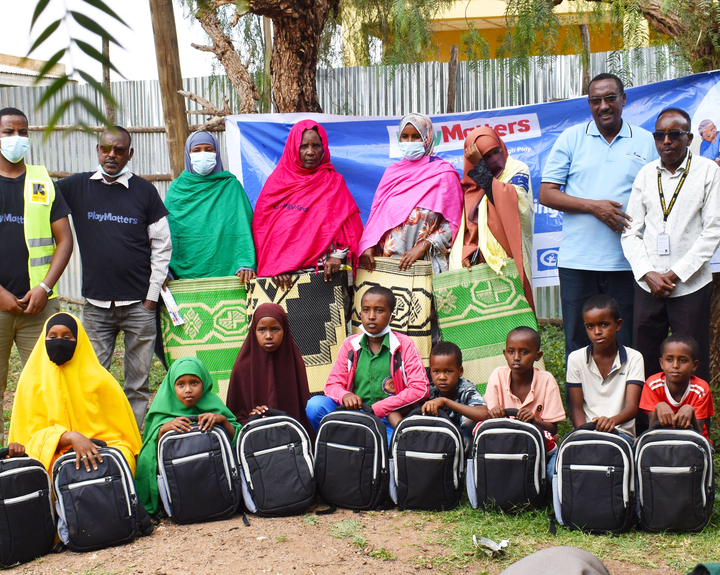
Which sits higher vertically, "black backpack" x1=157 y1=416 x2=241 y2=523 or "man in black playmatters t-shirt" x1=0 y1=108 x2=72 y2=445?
"man in black playmatters t-shirt" x1=0 y1=108 x2=72 y2=445

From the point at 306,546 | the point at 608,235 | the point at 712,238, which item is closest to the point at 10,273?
the point at 306,546

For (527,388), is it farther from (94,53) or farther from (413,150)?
(94,53)

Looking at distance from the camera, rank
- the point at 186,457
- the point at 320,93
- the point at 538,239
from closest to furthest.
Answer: the point at 186,457 < the point at 538,239 < the point at 320,93

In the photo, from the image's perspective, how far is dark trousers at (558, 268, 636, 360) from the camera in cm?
395

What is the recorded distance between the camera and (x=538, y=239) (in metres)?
5.15

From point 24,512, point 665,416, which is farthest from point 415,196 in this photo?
point 24,512

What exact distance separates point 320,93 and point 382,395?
10.9 feet

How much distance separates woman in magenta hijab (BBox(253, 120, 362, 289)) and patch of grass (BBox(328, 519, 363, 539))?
5.28 ft

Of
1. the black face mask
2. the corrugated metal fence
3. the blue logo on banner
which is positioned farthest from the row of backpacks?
the corrugated metal fence

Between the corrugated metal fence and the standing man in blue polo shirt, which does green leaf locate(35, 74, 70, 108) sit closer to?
the standing man in blue polo shirt

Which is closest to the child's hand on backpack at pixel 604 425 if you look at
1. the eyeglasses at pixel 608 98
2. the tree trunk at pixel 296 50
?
the eyeglasses at pixel 608 98

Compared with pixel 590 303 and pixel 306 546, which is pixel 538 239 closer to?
pixel 590 303

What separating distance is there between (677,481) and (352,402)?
152 centimetres

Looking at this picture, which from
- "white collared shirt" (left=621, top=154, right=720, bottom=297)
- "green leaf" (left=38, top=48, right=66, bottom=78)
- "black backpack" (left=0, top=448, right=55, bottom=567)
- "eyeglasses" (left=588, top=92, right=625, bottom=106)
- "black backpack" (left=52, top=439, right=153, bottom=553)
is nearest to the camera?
"green leaf" (left=38, top=48, right=66, bottom=78)
